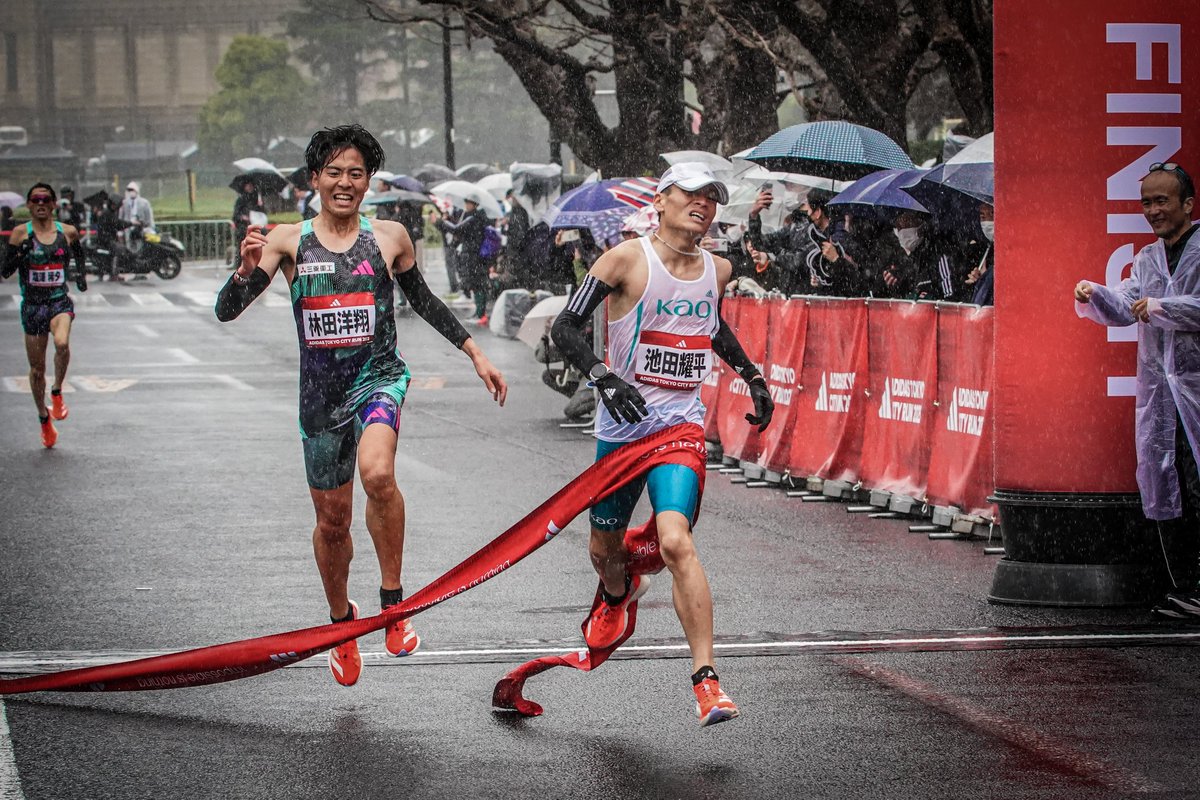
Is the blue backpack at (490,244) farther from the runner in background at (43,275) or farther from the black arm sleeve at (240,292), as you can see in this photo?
the black arm sleeve at (240,292)

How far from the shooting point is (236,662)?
6.23m

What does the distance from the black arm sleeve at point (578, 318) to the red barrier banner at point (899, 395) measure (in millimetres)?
5084

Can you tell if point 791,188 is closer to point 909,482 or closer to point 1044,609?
point 909,482

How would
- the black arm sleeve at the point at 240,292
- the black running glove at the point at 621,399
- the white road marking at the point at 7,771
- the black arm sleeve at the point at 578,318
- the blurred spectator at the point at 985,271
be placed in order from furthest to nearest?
1. the blurred spectator at the point at 985,271
2. the black arm sleeve at the point at 240,292
3. the black arm sleeve at the point at 578,318
4. the black running glove at the point at 621,399
5. the white road marking at the point at 7,771

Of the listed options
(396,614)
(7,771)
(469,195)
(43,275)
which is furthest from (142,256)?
(7,771)

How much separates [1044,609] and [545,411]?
9.61 meters

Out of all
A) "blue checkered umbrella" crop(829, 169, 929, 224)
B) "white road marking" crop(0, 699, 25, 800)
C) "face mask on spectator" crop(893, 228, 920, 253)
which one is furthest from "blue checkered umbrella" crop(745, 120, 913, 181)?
"white road marking" crop(0, 699, 25, 800)

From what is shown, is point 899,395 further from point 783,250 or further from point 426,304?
point 426,304

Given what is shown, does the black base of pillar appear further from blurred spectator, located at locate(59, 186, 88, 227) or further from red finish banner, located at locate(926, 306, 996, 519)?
blurred spectator, located at locate(59, 186, 88, 227)

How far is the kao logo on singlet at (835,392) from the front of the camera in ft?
39.7

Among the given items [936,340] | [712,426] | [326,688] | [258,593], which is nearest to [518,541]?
[326,688]

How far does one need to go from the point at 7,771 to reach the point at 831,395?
767cm

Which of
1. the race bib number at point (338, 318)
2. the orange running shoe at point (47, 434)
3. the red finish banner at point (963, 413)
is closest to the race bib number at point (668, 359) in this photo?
the race bib number at point (338, 318)

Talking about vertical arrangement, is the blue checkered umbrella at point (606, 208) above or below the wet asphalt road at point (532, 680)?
above
